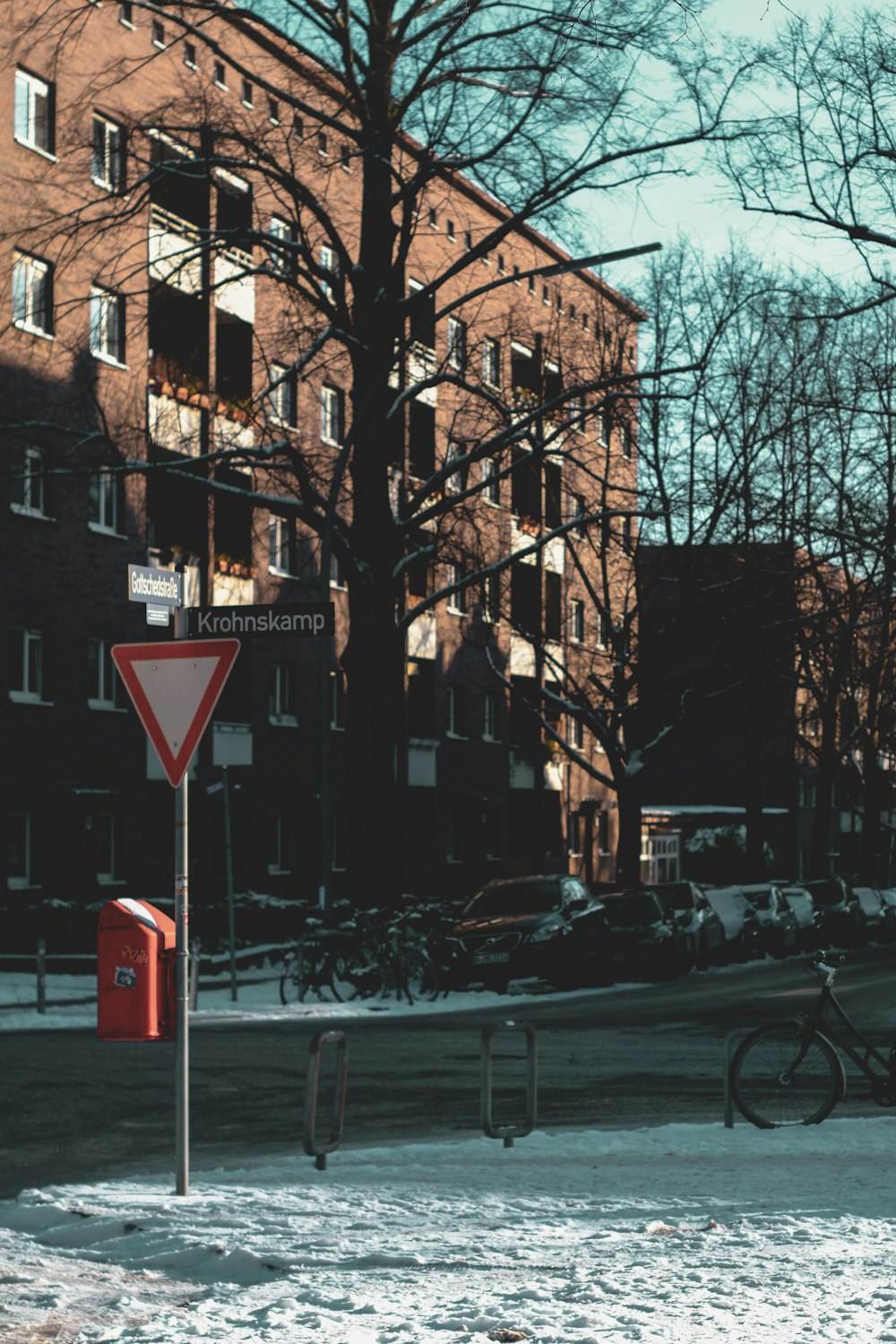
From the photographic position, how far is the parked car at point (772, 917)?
39781 millimetres

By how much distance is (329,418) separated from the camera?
46.9 metres

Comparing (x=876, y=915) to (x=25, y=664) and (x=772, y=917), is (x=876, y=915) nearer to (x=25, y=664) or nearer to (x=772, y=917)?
(x=772, y=917)

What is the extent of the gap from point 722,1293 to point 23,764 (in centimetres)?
2769

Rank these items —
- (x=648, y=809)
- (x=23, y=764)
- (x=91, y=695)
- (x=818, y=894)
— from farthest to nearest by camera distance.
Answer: (x=648, y=809)
(x=818, y=894)
(x=91, y=695)
(x=23, y=764)

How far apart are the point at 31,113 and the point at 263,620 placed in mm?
23808

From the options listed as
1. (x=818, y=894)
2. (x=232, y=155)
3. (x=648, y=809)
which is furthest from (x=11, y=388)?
(x=648, y=809)

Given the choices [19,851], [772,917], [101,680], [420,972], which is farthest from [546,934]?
[772,917]

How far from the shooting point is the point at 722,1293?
6379 mm

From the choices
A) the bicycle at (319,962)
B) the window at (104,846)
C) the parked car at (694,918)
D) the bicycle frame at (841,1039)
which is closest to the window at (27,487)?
the window at (104,846)

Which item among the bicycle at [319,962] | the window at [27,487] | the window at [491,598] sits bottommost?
the bicycle at [319,962]

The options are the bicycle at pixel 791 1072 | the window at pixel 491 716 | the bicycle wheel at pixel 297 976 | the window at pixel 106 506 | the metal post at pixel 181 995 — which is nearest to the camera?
the metal post at pixel 181 995

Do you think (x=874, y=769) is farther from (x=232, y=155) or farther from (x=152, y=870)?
(x=232, y=155)

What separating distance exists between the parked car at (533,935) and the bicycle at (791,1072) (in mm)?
14255

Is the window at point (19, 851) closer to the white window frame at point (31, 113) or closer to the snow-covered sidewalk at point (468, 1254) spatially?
the white window frame at point (31, 113)
